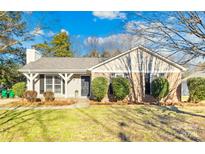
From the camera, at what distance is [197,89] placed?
1806 cm

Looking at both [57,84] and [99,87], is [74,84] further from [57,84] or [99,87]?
[99,87]

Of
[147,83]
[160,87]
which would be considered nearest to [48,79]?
[147,83]

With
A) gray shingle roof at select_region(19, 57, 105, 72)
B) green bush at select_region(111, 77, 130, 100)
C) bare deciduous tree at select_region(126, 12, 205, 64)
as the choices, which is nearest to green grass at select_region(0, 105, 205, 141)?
bare deciduous tree at select_region(126, 12, 205, 64)

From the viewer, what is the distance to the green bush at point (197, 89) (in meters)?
18.0

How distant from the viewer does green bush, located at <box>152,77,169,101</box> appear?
720 inches

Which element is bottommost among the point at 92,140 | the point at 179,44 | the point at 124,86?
the point at 92,140

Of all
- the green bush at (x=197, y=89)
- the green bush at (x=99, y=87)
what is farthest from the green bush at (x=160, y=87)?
the green bush at (x=99, y=87)

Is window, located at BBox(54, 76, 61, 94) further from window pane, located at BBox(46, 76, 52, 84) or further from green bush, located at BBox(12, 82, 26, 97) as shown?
green bush, located at BBox(12, 82, 26, 97)

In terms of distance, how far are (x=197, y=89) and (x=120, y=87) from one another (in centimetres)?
588

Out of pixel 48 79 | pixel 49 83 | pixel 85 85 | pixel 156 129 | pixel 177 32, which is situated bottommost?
pixel 156 129
